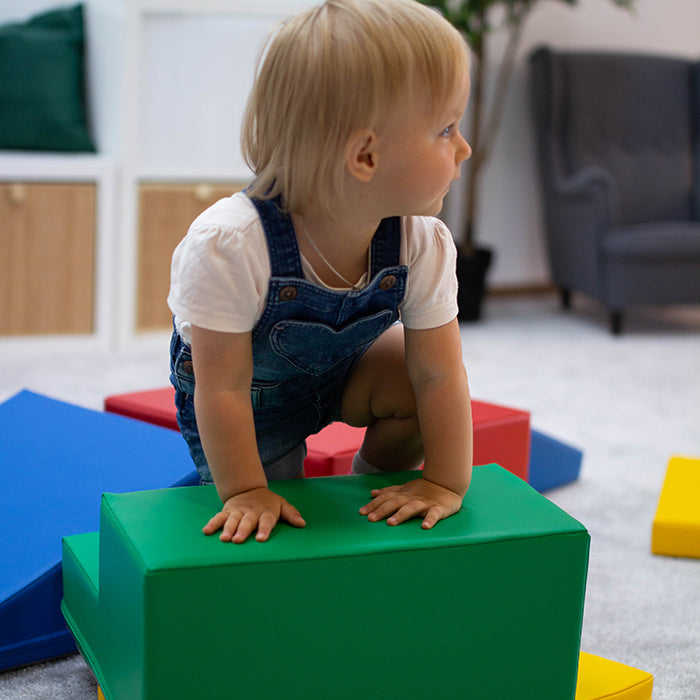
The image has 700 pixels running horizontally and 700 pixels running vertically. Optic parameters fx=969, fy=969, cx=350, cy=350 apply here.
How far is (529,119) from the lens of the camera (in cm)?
371

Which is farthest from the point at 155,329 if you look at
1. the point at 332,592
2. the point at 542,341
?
the point at 332,592

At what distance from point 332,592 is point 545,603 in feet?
0.64

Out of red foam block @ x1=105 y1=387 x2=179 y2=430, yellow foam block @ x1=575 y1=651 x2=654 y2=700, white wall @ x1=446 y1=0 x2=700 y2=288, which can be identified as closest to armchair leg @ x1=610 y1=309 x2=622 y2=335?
white wall @ x1=446 y1=0 x2=700 y2=288

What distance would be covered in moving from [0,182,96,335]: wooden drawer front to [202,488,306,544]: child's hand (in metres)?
1.80

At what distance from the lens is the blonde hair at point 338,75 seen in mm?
789

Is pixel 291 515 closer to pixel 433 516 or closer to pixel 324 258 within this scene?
pixel 433 516

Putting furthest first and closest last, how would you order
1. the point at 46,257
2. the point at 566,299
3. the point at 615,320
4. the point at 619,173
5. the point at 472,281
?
the point at 566,299 → the point at 619,173 → the point at 472,281 → the point at 615,320 → the point at 46,257

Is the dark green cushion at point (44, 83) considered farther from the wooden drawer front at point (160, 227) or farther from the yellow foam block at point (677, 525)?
the yellow foam block at point (677, 525)

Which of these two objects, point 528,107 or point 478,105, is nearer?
point 478,105

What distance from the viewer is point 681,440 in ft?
6.49

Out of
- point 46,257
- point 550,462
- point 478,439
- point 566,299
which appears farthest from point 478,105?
point 478,439

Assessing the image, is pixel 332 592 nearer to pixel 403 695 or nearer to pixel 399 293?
pixel 403 695

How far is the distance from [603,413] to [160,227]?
1224mm

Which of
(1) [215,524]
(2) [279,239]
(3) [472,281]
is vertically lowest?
(3) [472,281]
